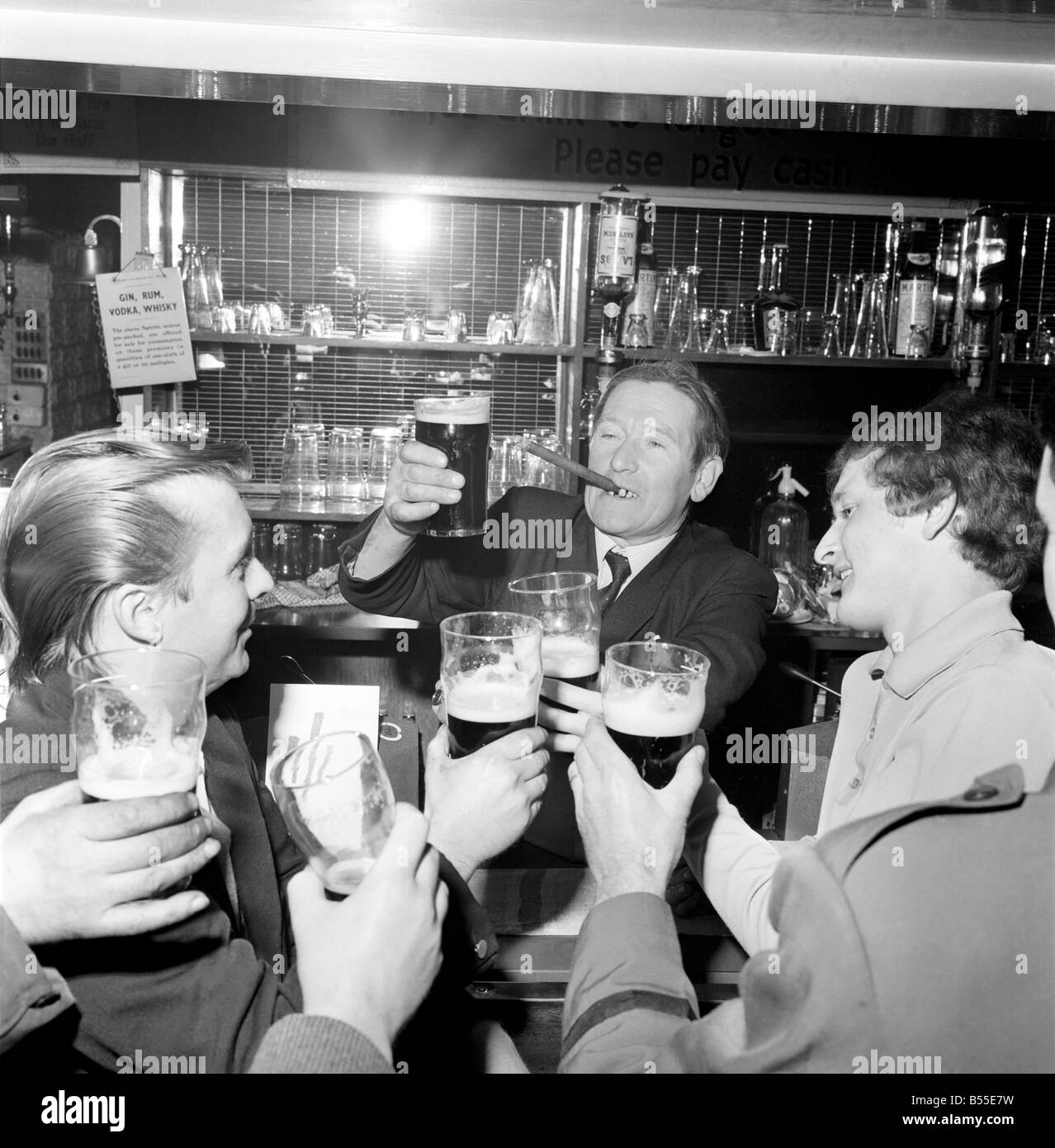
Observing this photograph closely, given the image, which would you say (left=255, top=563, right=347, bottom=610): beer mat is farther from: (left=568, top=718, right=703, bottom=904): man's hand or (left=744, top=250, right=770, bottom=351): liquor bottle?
(left=568, top=718, right=703, bottom=904): man's hand

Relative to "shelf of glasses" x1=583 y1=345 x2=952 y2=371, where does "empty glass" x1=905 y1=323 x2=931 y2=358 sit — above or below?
above

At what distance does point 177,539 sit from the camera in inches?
55.4

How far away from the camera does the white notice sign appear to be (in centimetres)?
362

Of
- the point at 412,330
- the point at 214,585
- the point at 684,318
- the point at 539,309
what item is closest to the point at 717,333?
the point at 684,318

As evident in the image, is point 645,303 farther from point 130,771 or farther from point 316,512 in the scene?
point 130,771

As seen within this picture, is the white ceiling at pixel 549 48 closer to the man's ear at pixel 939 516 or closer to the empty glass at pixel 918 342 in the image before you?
the man's ear at pixel 939 516

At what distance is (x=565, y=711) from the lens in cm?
160

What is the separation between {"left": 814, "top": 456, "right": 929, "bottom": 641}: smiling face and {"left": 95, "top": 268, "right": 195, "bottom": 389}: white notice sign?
275 cm

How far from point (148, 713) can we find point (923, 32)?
1580 millimetres

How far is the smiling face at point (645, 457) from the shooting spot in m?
2.42

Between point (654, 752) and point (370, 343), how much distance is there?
265 centimetres

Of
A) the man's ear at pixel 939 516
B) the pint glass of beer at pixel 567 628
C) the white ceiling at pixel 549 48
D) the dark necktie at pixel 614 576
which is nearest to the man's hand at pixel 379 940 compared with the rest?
the pint glass of beer at pixel 567 628

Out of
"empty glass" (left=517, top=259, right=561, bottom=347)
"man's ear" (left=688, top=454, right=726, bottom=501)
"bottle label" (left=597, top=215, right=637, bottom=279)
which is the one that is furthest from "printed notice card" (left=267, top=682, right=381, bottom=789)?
"bottle label" (left=597, top=215, right=637, bottom=279)

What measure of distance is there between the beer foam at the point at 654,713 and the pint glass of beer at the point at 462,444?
0.68m
